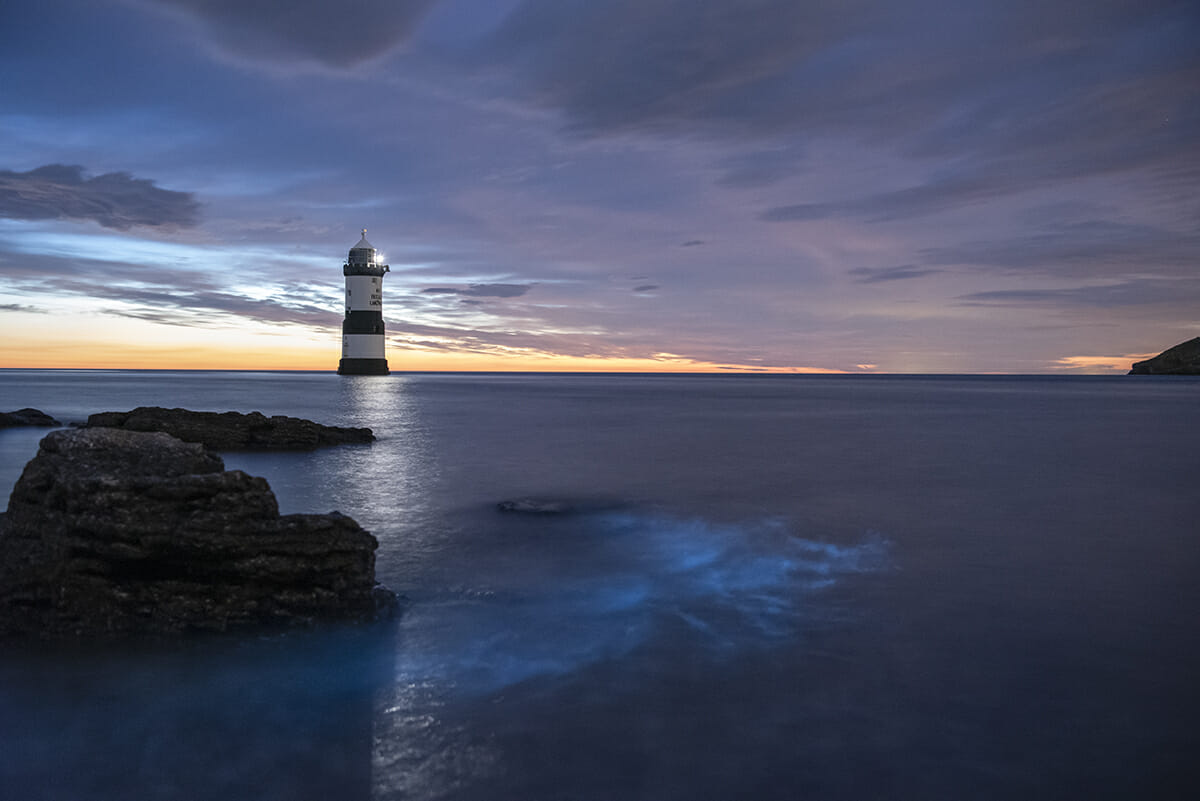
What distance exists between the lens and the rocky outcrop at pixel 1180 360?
174 meters

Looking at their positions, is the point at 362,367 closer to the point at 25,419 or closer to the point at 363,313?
the point at 363,313

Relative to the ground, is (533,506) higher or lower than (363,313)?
lower

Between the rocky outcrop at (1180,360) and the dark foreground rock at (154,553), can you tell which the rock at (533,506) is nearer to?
the dark foreground rock at (154,553)

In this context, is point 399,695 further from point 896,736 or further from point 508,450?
point 508,450

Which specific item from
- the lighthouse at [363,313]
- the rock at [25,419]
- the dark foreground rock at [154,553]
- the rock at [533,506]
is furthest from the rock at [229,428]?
the lighthouse at [363,313]

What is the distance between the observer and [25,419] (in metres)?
33.4

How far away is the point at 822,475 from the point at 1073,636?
13824 millimetres

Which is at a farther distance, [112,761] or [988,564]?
[988,564]

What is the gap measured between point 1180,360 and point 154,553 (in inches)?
9080

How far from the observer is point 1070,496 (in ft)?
60.7

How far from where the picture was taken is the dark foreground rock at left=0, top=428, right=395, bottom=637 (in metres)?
7.70

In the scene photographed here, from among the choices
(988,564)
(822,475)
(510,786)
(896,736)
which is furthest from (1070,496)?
(510,786)

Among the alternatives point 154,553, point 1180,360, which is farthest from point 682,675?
point 1180,360

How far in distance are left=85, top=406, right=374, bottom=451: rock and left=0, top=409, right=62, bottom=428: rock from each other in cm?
953
